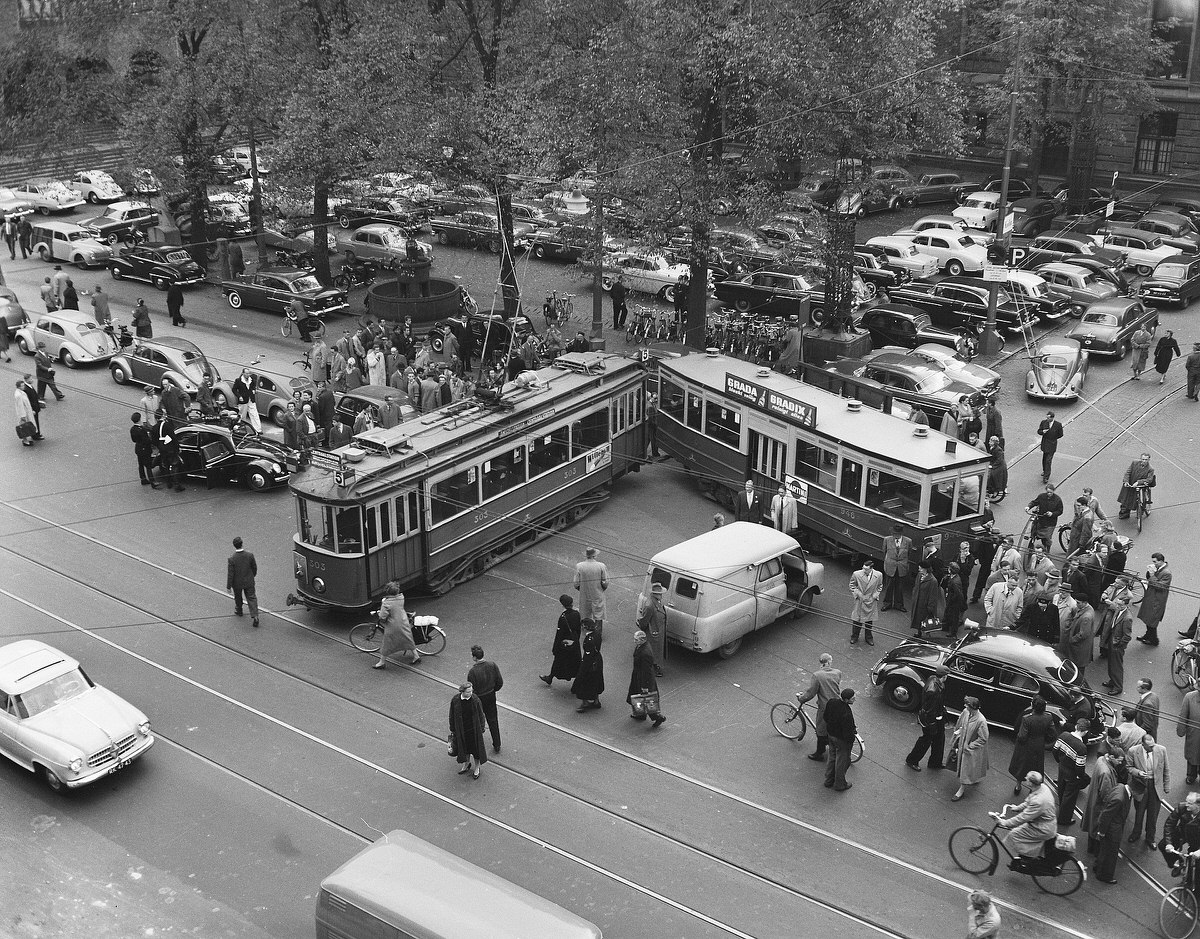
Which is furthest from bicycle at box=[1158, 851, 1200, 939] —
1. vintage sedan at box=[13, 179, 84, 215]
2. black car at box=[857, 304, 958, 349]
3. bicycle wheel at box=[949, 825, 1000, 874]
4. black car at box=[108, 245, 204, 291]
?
vintage sedan at box=[13, 179, 84, 215]

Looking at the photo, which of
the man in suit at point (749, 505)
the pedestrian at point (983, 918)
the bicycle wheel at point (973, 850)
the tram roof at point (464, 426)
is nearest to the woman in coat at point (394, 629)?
the tram roof at point (464, 426)

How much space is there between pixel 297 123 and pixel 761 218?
13.4 m

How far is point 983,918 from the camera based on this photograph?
1281cm

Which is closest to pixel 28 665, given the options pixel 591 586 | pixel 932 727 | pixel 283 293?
pixel 591 586

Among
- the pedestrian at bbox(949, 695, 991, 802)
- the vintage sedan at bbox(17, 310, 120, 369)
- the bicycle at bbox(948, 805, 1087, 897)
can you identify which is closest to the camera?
the bicycle at bbox(948, 805, 1087, 897)

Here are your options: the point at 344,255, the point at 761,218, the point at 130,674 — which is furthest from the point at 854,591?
the point at 344,255

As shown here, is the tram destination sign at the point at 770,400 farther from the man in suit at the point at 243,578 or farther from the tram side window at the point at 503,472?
the man in suit at the point at 243,578

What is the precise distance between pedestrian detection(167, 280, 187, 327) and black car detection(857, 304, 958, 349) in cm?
1961

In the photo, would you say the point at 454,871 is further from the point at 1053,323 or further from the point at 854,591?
the point at 1053,323

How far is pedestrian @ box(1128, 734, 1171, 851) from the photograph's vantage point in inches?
605

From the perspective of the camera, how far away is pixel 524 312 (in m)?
38.6

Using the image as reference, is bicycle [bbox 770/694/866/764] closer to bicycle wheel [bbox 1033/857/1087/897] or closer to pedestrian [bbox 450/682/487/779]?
bicycle wheel [bbox 1033/857/1087/897]

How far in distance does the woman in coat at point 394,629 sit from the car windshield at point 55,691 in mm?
4210

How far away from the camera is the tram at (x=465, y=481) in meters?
20.6
